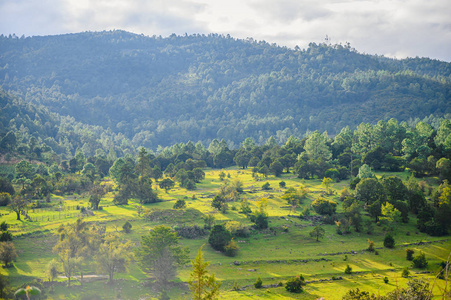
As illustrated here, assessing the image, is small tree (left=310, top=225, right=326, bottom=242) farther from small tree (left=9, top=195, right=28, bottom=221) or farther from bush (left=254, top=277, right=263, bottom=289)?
small tree (left=9, top=195, right=28, bottom=221)

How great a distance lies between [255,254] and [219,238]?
5.86 meters

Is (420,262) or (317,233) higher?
(317,233)

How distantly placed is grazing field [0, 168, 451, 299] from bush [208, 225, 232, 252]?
4.07 ft

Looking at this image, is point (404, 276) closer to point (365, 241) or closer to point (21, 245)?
point (365, 241)

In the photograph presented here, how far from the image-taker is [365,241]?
187 ft

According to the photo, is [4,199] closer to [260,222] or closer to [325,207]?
[260,222]

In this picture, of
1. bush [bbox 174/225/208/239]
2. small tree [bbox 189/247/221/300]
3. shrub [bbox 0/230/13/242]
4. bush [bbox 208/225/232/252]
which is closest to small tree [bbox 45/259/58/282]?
shrub [bbox 0/230/13/242]

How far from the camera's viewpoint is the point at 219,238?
52.1 m

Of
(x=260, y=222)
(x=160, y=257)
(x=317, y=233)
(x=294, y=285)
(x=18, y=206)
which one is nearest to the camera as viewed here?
(x=294, y=285)

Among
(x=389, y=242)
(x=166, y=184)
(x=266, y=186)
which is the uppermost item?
(x=266, y=186)

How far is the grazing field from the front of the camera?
39969mm

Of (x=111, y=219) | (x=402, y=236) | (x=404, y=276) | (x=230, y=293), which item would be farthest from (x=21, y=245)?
(x=402, y=236)

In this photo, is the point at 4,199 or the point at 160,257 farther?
the point at 4,199

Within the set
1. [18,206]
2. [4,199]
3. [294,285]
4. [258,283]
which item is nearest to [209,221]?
[258,283]
